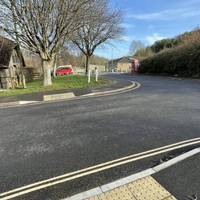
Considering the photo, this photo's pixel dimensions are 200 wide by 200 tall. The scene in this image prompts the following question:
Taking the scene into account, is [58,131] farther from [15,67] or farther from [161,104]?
[15,67]

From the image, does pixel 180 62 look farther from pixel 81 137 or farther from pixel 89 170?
pixel 89 170

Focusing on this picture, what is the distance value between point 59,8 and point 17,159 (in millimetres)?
12035

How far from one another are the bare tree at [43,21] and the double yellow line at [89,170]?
12054mm

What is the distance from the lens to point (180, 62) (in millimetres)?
23281

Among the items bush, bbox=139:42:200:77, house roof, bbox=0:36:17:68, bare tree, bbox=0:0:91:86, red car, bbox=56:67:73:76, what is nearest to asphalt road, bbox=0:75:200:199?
bare tree, bbox=0:0:91:86

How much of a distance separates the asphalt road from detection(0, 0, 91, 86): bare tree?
784 cm

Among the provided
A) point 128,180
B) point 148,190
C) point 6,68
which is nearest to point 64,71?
point 6,68

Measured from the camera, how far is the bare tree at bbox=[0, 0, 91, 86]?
43.7 ft

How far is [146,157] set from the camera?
381cm

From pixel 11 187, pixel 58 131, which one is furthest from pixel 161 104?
pixel 11 187

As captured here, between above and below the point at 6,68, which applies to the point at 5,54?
above

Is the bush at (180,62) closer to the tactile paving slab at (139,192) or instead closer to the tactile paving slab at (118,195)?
the tactile paving slab at (139,192)

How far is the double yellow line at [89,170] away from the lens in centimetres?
294

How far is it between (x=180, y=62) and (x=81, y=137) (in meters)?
21.2
